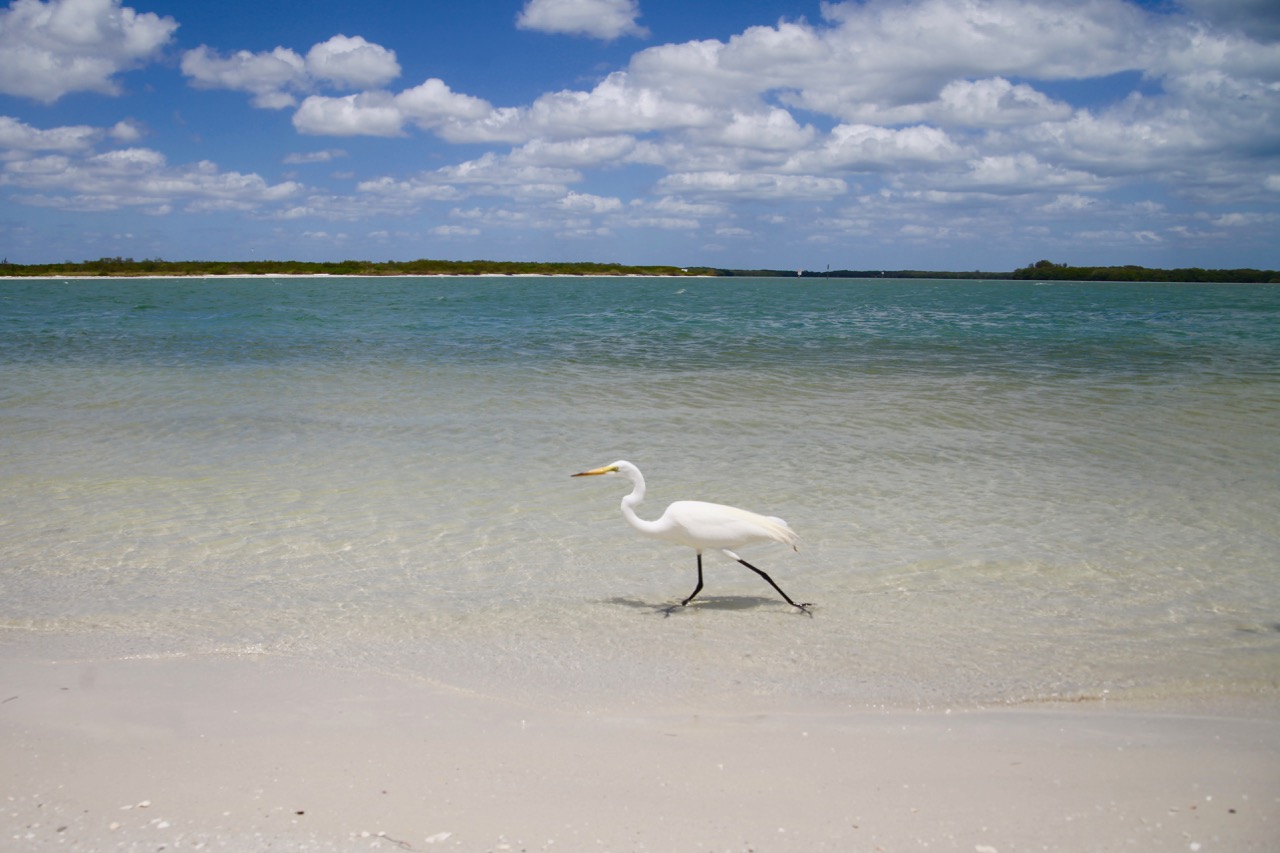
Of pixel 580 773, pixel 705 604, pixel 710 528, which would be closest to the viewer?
pixel 580 773

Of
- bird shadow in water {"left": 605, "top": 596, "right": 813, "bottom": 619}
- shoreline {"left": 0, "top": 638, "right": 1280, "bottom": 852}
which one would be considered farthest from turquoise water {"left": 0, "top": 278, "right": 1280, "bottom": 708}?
shoreline {"left": 0, "top": 638, "right": 1280, "bottom": 852}

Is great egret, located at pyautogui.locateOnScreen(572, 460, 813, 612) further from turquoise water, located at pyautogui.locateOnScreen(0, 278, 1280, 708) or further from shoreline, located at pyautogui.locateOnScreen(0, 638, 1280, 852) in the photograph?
shoreline, located at pyautogui.locateOnScreen(0, 638, 1280, 852)

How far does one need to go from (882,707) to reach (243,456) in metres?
7.25

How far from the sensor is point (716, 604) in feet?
17.2

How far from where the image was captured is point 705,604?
523cm

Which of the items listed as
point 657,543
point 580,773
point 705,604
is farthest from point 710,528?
point 580,773

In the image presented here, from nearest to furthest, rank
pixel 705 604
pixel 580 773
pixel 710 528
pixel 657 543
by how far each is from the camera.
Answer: pixel 580 773
pixel 710 528
pixel 705 604
pixel 657 543

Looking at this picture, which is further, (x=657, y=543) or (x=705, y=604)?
(x=657, y=543)

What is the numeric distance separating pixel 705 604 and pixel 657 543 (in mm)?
1215

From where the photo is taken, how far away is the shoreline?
2.76 m

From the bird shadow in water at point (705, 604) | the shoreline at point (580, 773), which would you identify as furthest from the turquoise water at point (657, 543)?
the shoreline at point (580, 773)

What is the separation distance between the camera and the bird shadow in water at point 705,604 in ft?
16.5

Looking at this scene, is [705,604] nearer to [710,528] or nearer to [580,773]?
[710,528]

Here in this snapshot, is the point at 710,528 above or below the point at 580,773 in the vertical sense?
above
